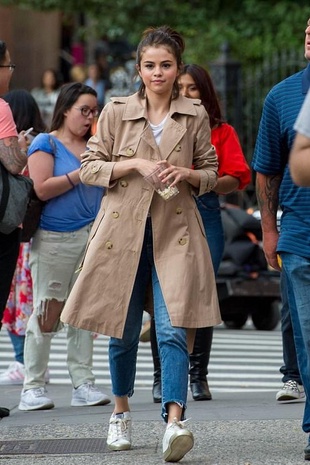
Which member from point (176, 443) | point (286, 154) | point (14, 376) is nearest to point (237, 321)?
point (14, 376)

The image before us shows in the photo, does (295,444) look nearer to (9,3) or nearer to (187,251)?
(187,251)

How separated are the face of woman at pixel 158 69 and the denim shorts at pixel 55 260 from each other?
5.74 feet

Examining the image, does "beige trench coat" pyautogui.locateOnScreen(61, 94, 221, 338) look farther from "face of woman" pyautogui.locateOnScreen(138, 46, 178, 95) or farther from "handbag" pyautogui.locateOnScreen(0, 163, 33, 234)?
"handbag" pyautogui.locateOnScreen(0, 163, 33, 234)

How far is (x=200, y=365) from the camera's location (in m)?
7.80

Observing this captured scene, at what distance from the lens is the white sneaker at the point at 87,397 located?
7.73 meters

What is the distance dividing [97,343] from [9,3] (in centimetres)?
1260

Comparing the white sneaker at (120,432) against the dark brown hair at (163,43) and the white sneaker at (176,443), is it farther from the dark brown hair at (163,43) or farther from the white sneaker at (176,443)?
the dark brown hair at (163,43)

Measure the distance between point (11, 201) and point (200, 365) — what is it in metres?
1.69

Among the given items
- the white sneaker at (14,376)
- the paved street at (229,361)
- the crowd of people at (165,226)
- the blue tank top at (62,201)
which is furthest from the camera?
the paved street at (229,361)

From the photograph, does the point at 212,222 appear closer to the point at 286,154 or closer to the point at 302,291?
the point at 286,154

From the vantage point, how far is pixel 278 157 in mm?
5852

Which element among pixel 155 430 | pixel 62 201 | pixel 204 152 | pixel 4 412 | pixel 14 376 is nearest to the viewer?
pixel 204 152

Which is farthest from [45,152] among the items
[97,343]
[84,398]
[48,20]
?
[48,20]

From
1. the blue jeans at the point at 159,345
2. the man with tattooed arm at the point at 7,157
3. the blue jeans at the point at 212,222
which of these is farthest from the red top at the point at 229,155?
the blue jeans at the point at 159,345
